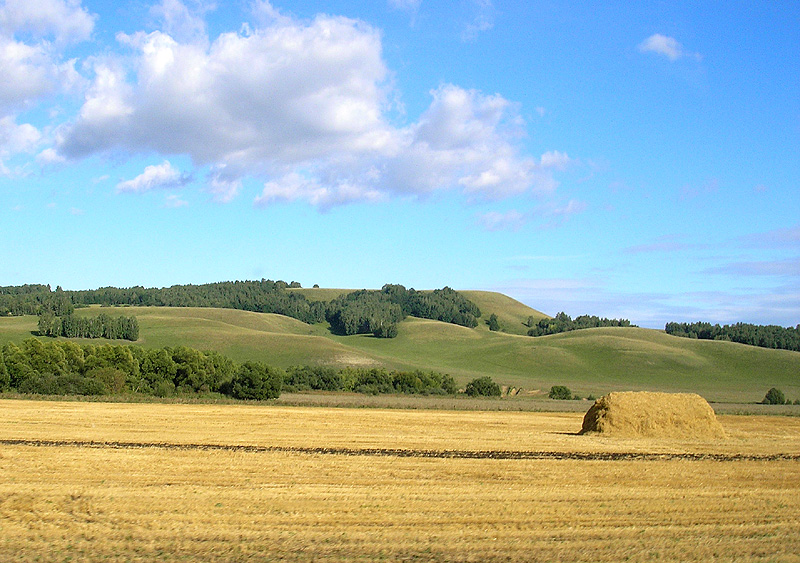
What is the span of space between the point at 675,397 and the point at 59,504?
80.2ft

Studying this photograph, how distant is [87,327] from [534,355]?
76.2m

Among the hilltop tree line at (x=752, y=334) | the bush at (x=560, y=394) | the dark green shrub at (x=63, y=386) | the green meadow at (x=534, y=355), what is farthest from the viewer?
the hilltop tree line at (x=752, y=334)

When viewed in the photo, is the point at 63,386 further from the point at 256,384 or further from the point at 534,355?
the point at 534,355

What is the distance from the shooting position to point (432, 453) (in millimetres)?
22750

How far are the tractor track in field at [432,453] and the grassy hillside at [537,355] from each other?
64250 millimetres

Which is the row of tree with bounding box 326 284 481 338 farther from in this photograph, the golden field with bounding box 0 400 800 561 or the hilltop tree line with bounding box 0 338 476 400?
the golden field with bounding box 0 400 800 561

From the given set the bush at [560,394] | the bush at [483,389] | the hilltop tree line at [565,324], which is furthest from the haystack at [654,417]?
the hilltop tree line at [565,324]

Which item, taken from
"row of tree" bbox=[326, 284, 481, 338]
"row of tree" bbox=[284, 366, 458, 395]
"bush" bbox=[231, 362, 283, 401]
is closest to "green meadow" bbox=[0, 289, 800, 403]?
"row of tree" bbox=[326, 284, 481, 338]

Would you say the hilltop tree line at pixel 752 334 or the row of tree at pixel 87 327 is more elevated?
the hilltop tree line at pixel 752 334

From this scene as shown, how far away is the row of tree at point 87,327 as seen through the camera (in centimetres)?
12412

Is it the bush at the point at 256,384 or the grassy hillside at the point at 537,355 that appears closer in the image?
the bush at the point at 256,384

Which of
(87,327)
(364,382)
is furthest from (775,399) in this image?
(87,327)

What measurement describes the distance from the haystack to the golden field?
67.6 inches

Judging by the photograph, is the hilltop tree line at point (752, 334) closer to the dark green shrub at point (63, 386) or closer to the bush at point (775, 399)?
the bush at point (775, 399)
